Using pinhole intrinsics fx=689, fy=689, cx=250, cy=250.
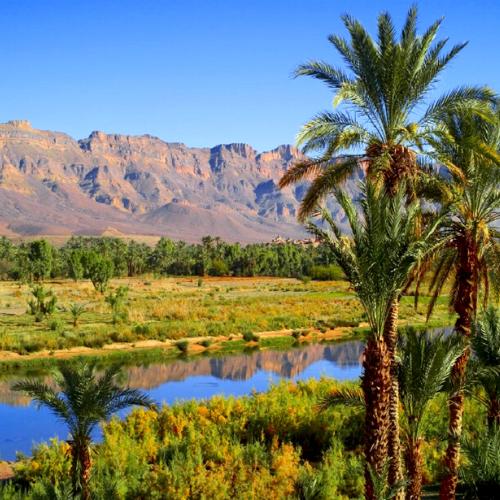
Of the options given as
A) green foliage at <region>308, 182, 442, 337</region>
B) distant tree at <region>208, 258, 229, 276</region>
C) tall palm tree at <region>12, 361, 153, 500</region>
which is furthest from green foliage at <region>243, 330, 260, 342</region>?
distant tree at <region>208, 258, 229, 276</region>

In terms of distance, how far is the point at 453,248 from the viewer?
15891 millimetres

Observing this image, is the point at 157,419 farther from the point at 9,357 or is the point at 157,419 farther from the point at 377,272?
the point at 9,357

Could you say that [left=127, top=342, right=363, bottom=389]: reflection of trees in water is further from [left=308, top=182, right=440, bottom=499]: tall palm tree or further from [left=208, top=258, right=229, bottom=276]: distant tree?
[left=208, top=258, right=229, bottom=276]: distant tree

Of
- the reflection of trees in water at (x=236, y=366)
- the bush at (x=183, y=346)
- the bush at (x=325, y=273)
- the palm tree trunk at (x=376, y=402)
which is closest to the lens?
the palm tree trunk at (x=376, y=402)

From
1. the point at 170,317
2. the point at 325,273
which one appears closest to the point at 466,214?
the point at 170,317

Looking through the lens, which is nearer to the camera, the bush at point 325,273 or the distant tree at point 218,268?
the bush at point 325,273

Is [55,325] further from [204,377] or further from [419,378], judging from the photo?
[419,378]

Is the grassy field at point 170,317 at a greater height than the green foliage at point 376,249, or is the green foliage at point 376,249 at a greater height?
the green foliage at point 376,249

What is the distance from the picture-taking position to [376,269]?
11.2m

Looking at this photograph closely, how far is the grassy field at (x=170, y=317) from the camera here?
1539 inches

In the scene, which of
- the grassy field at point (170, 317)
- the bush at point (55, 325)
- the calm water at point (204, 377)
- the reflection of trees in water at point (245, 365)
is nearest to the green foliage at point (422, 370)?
the calm water at point (204, 377)

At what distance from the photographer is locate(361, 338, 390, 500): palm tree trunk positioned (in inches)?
431

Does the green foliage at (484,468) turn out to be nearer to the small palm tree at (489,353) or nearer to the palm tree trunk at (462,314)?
the palm tree trunk at (462,314)

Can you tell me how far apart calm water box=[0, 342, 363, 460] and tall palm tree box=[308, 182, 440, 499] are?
40.4 feet
